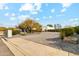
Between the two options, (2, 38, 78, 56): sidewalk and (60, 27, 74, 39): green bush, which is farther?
(60, 27, 74, 39): green bush

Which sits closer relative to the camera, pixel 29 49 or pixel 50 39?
pixel 29 49

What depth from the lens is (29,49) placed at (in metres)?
6.88

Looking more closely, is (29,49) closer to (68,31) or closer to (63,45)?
(63,45)

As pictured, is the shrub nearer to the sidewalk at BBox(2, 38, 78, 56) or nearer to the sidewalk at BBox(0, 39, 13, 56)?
the sidewalk at BBox(2, 38, 78, 56)

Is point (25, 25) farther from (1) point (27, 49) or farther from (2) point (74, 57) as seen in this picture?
(2) point (74, 57)

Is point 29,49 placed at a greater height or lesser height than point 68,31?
lesser

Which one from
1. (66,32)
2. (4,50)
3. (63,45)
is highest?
(66,32)

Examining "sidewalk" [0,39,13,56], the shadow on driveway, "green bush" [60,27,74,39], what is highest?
"green bush" [60,27,74,39]

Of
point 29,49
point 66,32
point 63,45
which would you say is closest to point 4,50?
Result: point 29,49

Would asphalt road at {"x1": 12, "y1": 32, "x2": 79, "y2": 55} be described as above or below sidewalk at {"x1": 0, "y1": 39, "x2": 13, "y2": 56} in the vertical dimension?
above

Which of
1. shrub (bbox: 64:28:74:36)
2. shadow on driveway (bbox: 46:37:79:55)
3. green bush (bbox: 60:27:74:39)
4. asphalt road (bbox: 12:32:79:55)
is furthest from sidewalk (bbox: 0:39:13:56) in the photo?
shrub (bbox: 64:28:74:36)

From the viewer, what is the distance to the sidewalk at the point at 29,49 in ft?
22.2

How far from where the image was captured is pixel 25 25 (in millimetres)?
6941

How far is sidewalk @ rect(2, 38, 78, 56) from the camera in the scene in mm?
6761
